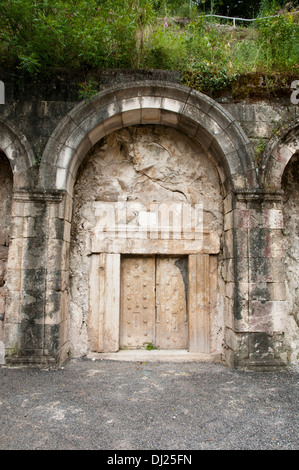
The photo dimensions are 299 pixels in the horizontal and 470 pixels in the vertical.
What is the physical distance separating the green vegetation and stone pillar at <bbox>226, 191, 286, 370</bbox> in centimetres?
189

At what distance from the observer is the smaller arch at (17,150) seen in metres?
3.99

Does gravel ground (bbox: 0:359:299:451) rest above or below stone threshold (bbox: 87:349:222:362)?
below

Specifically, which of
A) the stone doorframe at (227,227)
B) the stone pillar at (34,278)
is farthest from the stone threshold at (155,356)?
the stone pillar at (34,278)

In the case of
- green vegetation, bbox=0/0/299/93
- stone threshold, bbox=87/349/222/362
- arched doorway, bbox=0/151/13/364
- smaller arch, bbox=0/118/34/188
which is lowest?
stone threshold, bbox=87/349/222/362

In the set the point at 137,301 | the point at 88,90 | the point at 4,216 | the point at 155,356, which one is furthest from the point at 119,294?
the point at 88,90

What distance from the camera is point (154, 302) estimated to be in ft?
15.0

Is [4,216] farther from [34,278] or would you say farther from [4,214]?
[34,278]

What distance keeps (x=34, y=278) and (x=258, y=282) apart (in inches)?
114

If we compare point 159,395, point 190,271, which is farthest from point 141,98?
point 159,395

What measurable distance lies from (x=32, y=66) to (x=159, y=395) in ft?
14.2

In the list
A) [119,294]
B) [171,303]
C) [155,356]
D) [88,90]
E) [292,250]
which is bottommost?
[155,356]

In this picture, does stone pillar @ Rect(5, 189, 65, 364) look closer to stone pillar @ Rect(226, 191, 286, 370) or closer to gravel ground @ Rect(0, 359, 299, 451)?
gravel ground @ Rect(0, 359, 299, 451)

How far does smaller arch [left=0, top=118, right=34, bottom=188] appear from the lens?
3.99 metres

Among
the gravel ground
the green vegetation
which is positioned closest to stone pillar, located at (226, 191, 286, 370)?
the gravel ground
